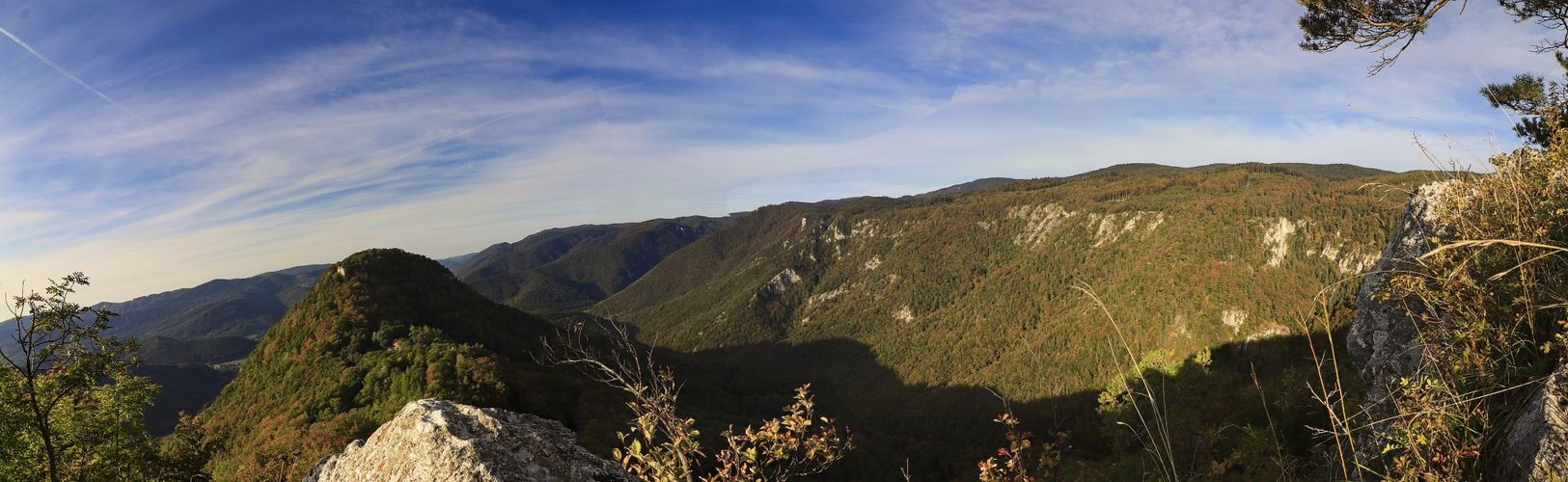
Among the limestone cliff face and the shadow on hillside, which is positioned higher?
the limestone cliff face

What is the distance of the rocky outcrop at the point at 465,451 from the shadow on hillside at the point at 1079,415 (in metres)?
1.62

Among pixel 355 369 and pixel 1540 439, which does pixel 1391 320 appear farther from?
pixel 355 369

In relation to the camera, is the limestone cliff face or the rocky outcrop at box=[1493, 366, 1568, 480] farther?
the limestone cliff face

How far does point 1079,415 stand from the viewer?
60.5 m

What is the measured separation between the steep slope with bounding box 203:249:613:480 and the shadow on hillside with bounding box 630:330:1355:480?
1660 cm

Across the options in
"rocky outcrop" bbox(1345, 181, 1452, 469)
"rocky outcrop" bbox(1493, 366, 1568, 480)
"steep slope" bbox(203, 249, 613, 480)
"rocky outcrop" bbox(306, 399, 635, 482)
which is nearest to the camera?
"rocky outcrop" bbox(1493, 366, 1568, 480)

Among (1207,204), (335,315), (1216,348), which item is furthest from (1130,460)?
(1207,204)

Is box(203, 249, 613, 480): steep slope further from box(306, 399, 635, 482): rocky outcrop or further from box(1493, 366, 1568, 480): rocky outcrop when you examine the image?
box(1493, 366, 1568, 480): rocky outcrop

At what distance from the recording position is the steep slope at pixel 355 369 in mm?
33188

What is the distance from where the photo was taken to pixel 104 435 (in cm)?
1479

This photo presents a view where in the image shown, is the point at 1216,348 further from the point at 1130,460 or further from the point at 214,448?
the point at 214,448

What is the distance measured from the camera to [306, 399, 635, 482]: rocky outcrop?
5.52 m

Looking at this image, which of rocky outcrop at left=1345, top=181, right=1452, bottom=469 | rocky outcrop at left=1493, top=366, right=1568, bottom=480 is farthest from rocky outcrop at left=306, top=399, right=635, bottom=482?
rocky outcrop at left=1345, top=181, right=1452, bottom=469

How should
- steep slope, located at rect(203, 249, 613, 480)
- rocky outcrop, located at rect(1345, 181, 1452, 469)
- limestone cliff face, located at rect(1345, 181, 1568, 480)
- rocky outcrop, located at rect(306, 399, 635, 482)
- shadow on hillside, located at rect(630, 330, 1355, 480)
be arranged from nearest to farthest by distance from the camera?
limestone cliff face, located at rect(1345, 181, 1568, 480) → rocky outcrop, located at rect(306, 399, 635, 482) → rocky outcrop, located at rect(1345, 181, 1452, 469) → shadow on hillside, located at rect(630, 330, 1355, 480) → steep slope, located at rect(203, 249, 613, 480)
